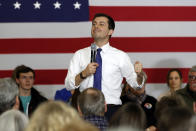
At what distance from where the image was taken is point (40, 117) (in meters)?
1.71

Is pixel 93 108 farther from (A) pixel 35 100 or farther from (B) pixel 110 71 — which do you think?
(A) pixel 35 100

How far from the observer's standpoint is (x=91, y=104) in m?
2.59

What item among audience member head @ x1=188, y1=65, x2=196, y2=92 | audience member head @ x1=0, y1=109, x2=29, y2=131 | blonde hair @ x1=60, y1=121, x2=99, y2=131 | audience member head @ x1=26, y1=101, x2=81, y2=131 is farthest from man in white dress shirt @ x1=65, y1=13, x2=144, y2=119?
blonde hair @ x1=60, y1=121, x2=99, y2=131

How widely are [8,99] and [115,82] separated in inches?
47.6

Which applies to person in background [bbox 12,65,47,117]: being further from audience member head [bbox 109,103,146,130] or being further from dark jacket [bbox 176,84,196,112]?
audience member head [bbox 109,103,146,130]

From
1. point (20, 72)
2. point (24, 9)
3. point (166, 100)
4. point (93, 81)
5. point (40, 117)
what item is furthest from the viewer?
point (24, 9)

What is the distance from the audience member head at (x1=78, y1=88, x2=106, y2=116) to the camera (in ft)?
8.43

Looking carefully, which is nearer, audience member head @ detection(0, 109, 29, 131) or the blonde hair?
the blonde hair

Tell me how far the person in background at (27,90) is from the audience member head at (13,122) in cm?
207

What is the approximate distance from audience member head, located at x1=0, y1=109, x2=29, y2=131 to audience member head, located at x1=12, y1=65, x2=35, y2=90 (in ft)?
7.89

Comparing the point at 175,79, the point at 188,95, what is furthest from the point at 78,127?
the point at 175,79

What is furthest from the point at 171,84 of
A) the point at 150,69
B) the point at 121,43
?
the point at 121,43

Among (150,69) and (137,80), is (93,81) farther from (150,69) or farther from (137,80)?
(150,69)

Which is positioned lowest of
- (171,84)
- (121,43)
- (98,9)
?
(171,84)
